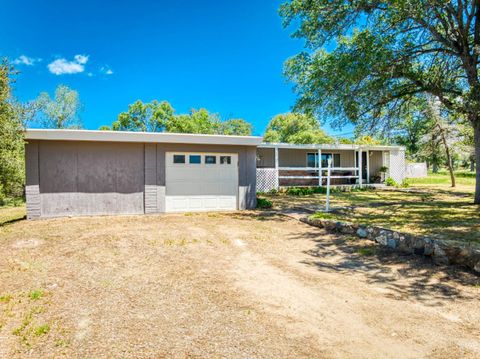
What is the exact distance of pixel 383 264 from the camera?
4.72 meters

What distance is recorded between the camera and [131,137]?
895 centimetres

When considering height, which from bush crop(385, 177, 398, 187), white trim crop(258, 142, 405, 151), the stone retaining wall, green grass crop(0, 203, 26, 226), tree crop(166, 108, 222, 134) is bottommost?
green grass crop(0, 203, 26, 226)

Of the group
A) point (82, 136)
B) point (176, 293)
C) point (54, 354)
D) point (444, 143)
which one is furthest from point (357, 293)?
point (444, 143)

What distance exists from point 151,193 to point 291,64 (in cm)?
659

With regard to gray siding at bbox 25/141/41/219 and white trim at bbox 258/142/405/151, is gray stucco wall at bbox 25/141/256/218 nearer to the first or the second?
gray siding at bbox 25/141/41/219

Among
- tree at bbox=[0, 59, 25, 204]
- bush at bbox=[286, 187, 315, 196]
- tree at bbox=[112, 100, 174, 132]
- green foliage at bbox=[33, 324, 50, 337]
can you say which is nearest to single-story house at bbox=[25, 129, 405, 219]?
tree at bbox=[0, 59, 25, 204]

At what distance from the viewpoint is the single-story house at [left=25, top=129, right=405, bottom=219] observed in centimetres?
862

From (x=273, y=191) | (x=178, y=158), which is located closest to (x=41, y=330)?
(x=178, y=158)

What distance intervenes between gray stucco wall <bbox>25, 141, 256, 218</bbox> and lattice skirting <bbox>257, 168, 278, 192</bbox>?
255 inches

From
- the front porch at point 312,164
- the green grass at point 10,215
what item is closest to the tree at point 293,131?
the front porch at point 312,164

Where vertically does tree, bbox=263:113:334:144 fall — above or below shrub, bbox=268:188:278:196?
above

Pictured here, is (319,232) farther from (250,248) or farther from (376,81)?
(376,81)

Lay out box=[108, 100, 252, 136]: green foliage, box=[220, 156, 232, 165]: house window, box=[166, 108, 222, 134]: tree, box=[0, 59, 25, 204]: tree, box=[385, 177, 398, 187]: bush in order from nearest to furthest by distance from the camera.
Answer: box=[0, 59, 25, 204]: tree, box=[220, 156, 232, 165]: house window, box=[385, 177, 398, 187]: bush, box=[166, 108, 222, 134]: tree, box=[108, 100, 252, 136]: green foliage

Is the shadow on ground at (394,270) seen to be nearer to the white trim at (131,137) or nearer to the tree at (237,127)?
the white trim at (131,137)
